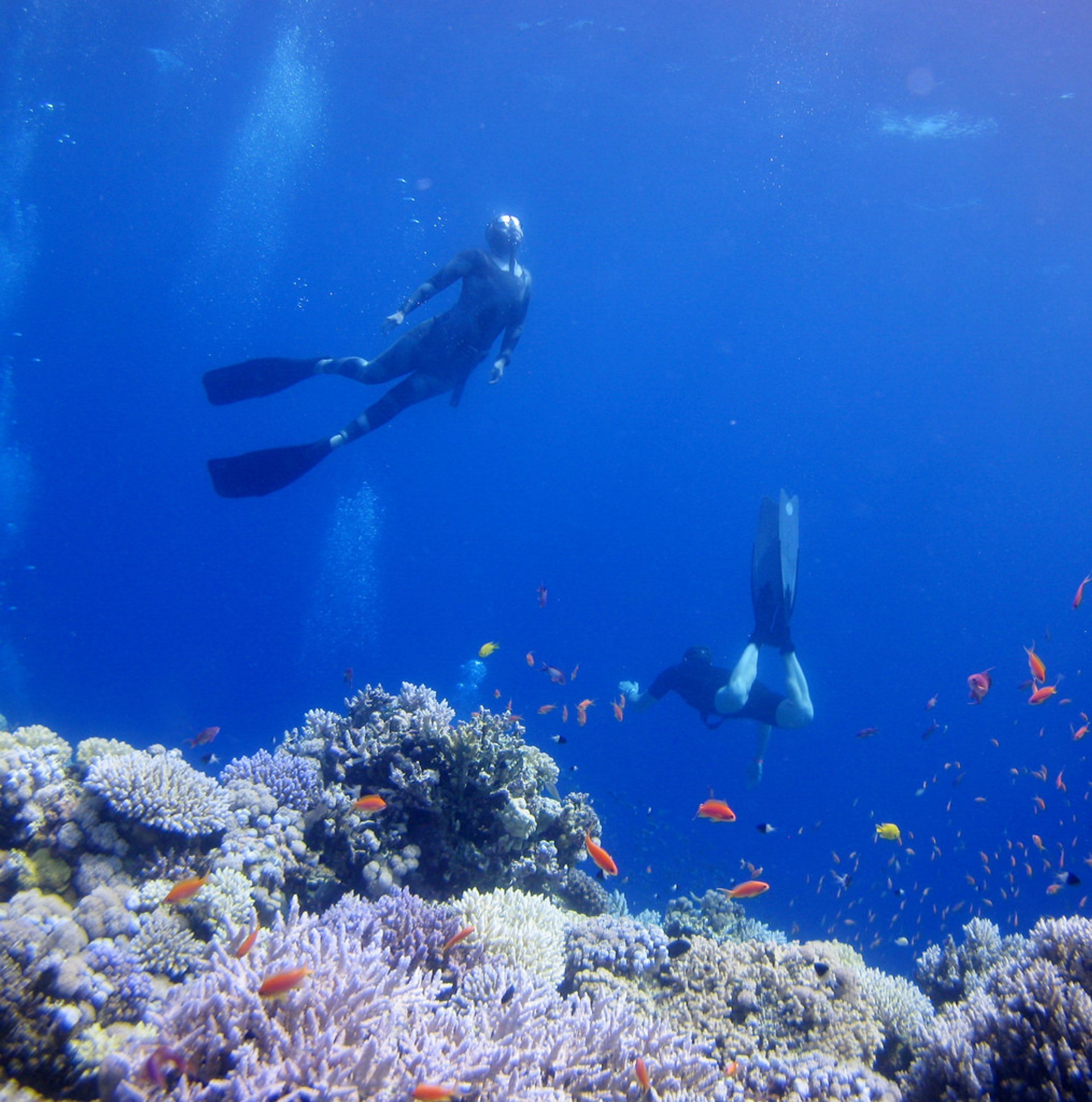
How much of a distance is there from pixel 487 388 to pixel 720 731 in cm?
4879

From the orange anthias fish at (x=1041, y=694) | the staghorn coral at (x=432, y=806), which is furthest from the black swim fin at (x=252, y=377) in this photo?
the orange anthias fish at (x=1041, y=694)

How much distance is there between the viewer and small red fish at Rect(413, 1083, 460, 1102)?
7.73 feet

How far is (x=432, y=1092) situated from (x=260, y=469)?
34.3ft

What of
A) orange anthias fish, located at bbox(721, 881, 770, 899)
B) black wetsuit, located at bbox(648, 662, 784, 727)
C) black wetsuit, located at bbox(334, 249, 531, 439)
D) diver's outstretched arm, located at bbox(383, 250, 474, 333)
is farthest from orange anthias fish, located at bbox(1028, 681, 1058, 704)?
diver's outstretched arm, located at bbox(383, 250, 474, 333)

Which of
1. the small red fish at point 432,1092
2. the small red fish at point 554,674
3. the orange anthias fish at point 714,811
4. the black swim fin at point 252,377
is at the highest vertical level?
the black swim fin at point 252,377

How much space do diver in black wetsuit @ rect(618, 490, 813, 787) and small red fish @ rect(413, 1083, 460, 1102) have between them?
10.9 m

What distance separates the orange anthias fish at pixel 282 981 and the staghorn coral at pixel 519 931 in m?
1.90

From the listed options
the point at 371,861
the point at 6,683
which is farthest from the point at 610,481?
the point at 371,861

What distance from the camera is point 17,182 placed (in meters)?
43.8

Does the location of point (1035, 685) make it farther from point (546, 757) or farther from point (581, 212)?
point (581, 212)

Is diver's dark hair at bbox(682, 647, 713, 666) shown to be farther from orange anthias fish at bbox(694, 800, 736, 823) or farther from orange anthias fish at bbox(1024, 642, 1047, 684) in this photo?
orange anthias fish at bbox(694, 800, 736, 823)

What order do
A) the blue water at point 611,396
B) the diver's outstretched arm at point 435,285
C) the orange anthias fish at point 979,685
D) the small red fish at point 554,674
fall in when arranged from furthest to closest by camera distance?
the blue water at point 611,396, the diver's outstretched arm at point 435,285, the small red fish at point 554,674, the orange anthias fish at point 979,685

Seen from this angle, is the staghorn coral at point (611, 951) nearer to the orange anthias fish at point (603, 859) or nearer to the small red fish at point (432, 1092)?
the orange anthias fish at point (603, 859)

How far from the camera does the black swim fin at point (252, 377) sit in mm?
11688
